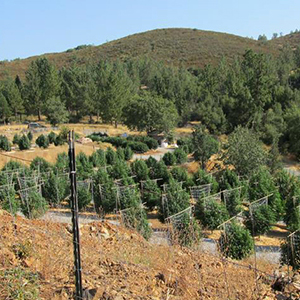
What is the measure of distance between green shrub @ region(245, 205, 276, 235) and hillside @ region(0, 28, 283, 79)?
86.1 m

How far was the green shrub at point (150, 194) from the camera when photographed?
19875mm

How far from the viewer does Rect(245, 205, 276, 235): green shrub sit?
16219 mm

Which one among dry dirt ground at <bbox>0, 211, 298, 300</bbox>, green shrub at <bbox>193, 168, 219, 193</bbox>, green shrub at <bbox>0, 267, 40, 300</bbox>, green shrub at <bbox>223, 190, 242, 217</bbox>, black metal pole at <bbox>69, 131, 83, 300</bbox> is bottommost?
green shrub at <bbox>223, 190, 242, 217</bbox>

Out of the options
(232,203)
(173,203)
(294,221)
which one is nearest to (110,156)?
(232,203)

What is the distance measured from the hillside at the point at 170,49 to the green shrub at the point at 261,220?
8611cm

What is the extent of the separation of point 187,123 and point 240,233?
46162mm

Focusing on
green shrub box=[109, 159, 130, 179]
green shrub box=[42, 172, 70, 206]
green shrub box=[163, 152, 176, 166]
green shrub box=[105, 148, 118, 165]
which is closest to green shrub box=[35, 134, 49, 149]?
green shrub box=[105, 148, 118, 165]

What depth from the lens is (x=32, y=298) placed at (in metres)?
5.20

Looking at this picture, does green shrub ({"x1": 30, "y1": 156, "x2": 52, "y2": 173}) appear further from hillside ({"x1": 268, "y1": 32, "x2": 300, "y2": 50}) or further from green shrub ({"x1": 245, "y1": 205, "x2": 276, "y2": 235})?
hillside ({"x1": 268, "y1": 32, "x2": 300, "y2": 50})

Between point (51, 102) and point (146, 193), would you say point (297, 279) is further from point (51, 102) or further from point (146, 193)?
point (51, 102)

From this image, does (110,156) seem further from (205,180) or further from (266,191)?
(266,191)

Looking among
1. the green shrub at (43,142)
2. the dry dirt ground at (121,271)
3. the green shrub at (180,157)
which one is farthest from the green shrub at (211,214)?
the green shrub at (43,142)

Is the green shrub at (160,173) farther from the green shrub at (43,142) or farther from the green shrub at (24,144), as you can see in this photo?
the green shrub at (24,144)

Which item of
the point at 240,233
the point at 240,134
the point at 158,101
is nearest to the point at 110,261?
the point at 240,233
